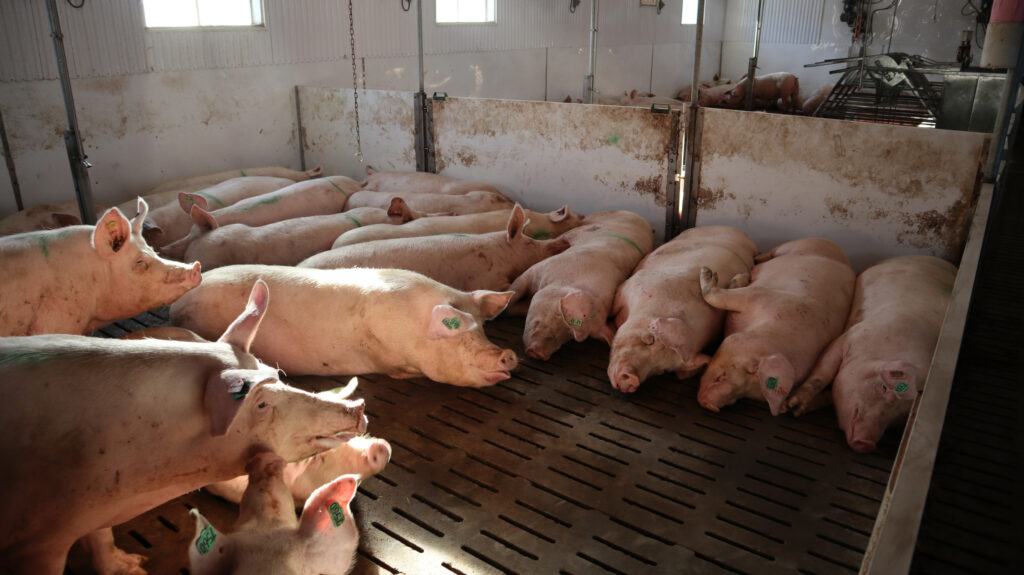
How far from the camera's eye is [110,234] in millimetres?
3859

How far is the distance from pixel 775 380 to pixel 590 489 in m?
1.38

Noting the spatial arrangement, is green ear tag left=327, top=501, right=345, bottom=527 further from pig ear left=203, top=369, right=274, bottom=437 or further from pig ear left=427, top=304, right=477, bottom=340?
pig ear left=427, top=304, right=477, bottom=340

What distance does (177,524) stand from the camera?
3.09 meters

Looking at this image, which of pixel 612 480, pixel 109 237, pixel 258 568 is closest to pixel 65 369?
pixel 258 568

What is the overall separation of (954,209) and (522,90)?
921 centimetres

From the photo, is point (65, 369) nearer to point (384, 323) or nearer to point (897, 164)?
point (384, 323)

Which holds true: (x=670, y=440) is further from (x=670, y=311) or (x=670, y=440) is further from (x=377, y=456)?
(x=377, y=456)

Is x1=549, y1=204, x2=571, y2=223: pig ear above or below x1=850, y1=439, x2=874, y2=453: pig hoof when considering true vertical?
above

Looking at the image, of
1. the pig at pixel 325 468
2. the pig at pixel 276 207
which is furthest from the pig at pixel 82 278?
the pig at pixel 325 468

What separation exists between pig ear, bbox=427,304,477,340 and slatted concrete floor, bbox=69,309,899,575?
42cm

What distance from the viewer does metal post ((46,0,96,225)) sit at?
4.61m

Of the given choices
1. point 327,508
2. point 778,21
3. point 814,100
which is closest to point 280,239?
point 327,508

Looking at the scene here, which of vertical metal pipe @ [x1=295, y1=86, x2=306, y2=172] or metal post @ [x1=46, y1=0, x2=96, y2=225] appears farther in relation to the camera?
vertical metal pipe @ [x1=295, y1=86, x2=306, y2=172]

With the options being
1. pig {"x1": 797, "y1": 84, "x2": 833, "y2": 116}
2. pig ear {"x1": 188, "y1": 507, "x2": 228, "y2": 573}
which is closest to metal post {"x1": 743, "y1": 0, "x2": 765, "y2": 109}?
pig {"x1": 797, "y1": 84, "x2": 833, "y2": 116}
